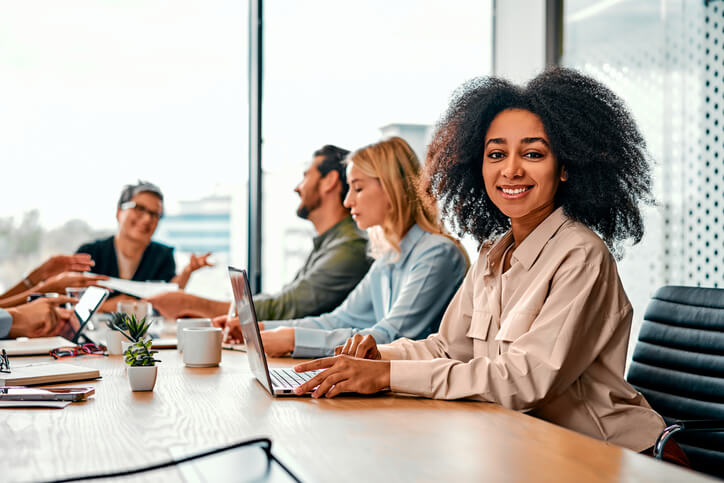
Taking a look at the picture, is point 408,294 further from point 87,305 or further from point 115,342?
point 87,305

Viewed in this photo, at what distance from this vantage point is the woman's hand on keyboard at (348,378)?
1.38m

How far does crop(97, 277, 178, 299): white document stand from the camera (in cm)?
299

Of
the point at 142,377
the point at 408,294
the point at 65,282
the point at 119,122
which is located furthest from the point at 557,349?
the point at 119,122

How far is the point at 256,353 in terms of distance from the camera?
150 cm

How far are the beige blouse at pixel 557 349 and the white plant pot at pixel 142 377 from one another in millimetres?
493

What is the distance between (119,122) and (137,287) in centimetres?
133

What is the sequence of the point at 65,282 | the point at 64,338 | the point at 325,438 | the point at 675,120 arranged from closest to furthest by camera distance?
the point at 325,438
the point at 64,338
the point at 65,282
the point at 675,120

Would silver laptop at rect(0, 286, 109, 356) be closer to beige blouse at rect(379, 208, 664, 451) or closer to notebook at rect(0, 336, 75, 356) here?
notebook at rect(0, 336, 75, 356)

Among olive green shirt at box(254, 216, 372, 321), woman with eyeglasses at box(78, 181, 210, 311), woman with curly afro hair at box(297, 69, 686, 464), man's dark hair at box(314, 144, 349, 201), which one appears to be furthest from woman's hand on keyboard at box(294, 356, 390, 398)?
woman with eyeglasses at box(78, 181, 210, 311)

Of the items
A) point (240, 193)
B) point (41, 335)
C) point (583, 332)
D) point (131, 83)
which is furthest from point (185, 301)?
point (583, 332)

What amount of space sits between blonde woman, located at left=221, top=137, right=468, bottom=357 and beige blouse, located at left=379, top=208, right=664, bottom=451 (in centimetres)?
56

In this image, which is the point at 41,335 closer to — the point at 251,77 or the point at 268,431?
the point at 268,431

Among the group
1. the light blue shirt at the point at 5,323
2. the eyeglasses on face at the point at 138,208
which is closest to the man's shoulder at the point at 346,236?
the eyeglasses on face at the point at 138,208

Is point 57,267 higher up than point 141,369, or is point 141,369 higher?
point 57,267
